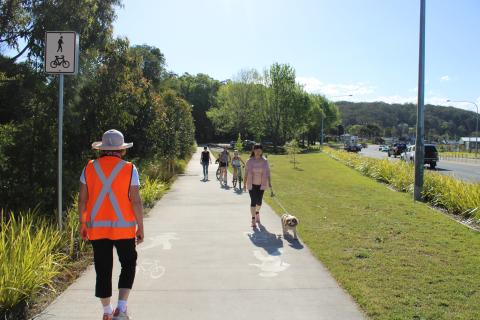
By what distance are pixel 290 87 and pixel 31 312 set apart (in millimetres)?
72521

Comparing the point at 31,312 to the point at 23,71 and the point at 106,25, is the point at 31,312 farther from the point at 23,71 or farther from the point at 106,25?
the point at 106,25

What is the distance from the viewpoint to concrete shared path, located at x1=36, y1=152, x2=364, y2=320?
4684 millimetres

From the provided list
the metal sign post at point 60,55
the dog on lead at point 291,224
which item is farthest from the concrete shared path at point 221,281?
the metal sign post at point 60,55

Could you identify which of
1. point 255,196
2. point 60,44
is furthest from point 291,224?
point 60,44

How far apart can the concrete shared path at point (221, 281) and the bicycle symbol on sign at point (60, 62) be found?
2.91m

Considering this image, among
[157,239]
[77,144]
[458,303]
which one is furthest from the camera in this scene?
[77,144]

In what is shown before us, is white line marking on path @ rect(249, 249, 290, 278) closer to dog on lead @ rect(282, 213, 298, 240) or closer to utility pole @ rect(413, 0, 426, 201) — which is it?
dog on lead @ rect(282, 213, 298, 240)

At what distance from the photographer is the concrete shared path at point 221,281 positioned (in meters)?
4.68

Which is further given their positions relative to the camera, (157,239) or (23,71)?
(23,71)

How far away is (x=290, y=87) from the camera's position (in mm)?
75188

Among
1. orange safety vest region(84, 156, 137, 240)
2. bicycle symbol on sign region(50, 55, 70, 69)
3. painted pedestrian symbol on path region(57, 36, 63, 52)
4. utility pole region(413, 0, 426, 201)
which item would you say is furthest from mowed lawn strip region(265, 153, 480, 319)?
painted pedestrian symbol on path region(57, 36, 63, 52)

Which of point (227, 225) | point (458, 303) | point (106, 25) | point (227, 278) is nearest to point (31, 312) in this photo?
point (227, 278)

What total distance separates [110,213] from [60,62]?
3472 mm

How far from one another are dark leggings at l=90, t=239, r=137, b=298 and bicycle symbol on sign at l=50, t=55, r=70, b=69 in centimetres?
342
